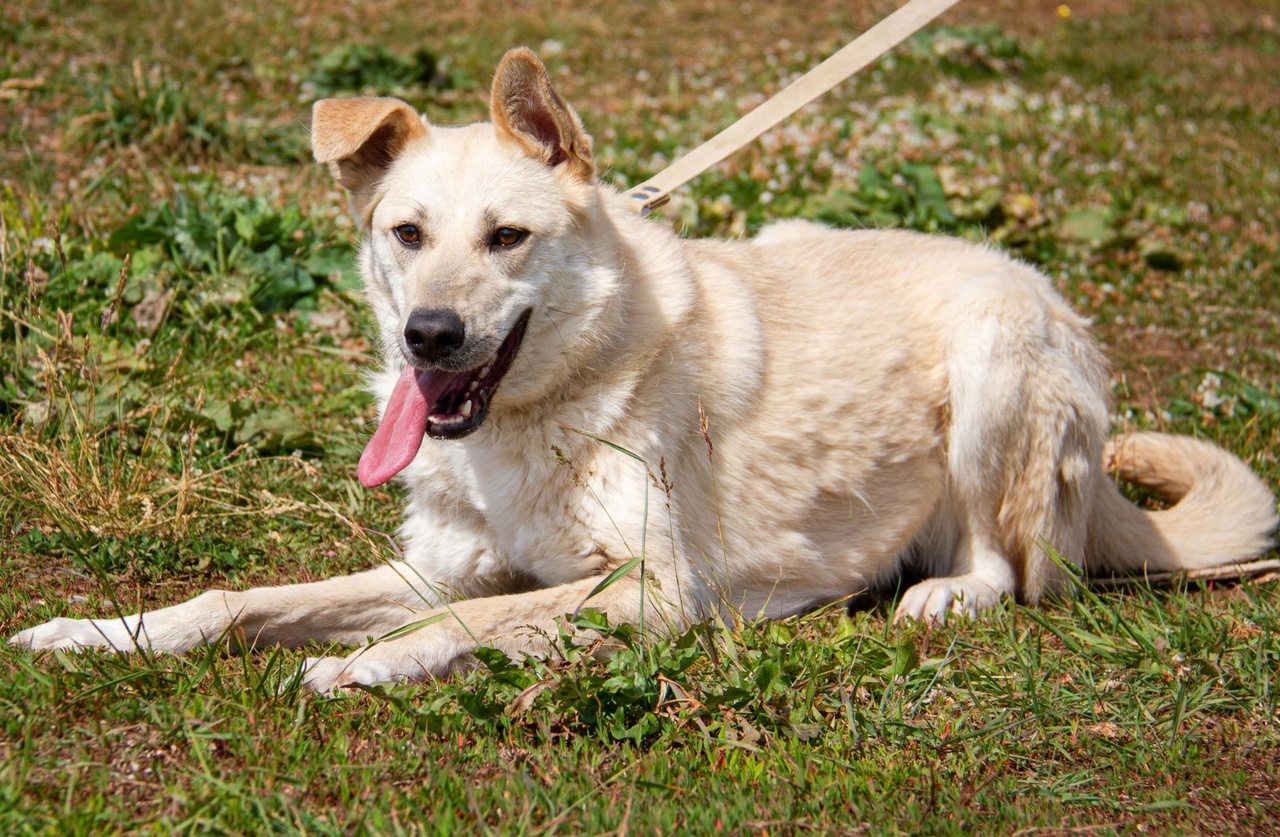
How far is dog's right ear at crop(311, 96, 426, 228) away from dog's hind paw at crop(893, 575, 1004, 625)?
2.37 m

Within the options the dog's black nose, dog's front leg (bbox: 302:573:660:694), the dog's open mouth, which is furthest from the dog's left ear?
dog's front leg (bbox: 302:573:660:694)

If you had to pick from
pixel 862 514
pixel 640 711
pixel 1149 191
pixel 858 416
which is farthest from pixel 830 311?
pixel 1149 191

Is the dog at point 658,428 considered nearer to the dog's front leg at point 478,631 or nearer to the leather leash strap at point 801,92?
the dog's front leg at point 478,631

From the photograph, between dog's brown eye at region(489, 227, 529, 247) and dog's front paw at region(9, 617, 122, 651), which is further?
dog's brown eye at region(489, 227, 529, 247)

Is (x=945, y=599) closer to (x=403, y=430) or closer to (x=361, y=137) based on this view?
(x=403, y=430)

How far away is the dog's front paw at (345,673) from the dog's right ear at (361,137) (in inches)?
58.3

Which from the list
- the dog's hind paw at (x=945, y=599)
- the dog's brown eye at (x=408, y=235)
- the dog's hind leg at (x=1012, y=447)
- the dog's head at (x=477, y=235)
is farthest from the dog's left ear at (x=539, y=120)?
the dog's hind paw at (x=945, y=599)

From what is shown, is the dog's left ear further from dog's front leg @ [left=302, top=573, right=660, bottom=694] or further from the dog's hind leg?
the dog's hind leg

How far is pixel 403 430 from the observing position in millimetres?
3525

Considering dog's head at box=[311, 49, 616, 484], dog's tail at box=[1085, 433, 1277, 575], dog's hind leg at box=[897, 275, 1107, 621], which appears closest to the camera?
dog's head at box=[311, 49, 616, 484]

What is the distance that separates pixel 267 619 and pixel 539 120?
181 cm

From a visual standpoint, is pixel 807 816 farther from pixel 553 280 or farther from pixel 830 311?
pixel 830 311

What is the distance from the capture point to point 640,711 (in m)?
3.10

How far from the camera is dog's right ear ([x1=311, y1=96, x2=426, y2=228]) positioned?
3562mm
